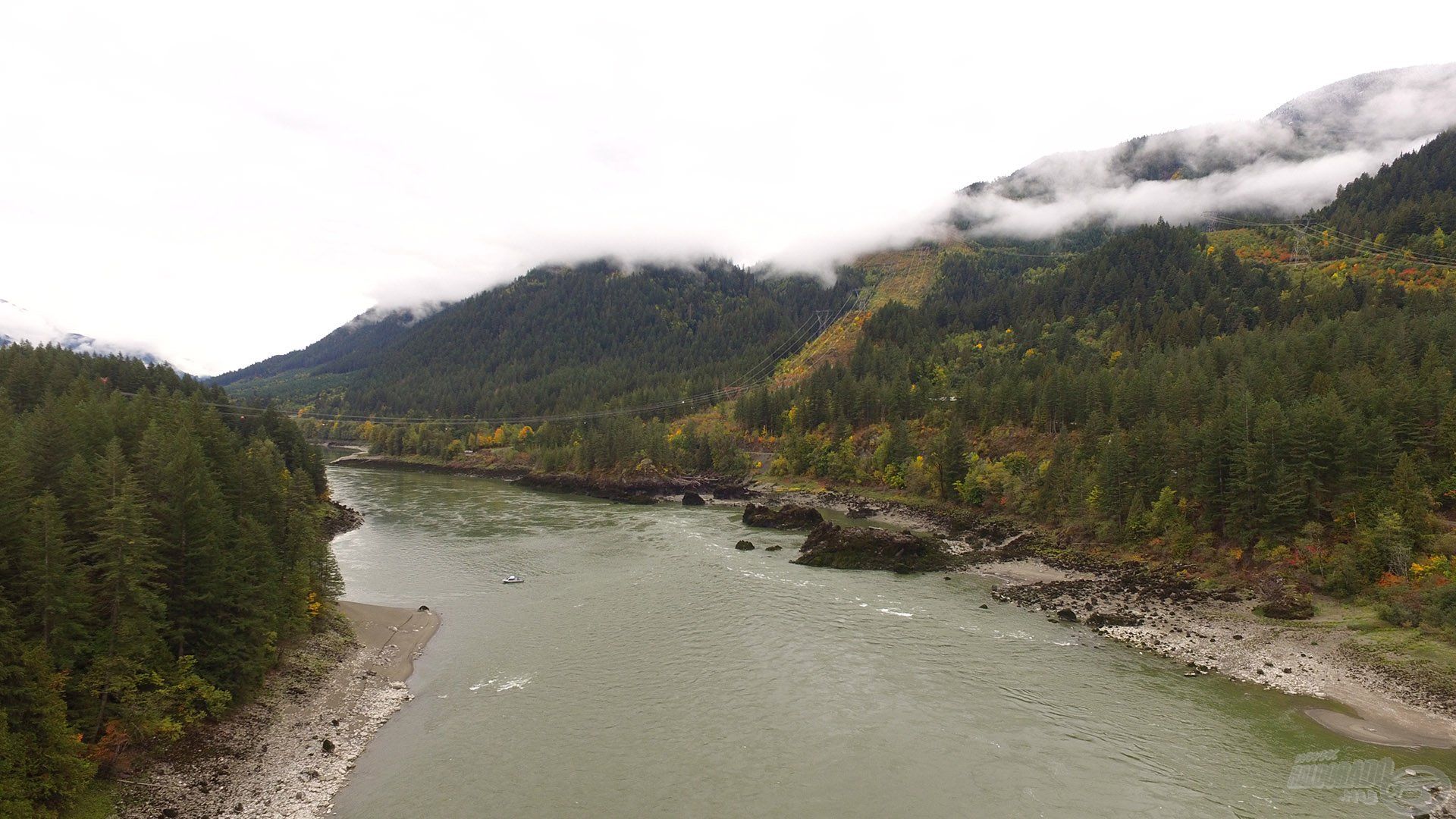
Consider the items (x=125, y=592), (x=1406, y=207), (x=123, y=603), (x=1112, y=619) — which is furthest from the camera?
(x=1406, y=207)

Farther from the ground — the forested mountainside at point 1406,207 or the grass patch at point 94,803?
the forested mountainside at point 1406,207

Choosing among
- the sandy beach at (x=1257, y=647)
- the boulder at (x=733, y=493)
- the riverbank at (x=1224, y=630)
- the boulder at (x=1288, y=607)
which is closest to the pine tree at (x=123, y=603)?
the sandy beach at (x=1257, y=647)

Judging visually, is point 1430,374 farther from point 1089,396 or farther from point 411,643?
point 411,643

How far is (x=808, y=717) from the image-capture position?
3259cm

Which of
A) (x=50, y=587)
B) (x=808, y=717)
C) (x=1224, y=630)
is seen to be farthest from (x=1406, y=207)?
(x=50, y=587)

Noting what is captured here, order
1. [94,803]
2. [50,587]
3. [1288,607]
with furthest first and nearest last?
[1288,607]
[50,587]
[94,803]

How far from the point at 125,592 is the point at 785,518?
6785 centimetres

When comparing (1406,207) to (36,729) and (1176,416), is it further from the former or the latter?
(36,729)

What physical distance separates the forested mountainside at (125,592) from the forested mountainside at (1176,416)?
63.4 meters

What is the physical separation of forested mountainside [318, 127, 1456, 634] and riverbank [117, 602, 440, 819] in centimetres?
5787

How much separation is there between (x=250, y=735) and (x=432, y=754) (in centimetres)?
810

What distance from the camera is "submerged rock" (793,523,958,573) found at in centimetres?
6184

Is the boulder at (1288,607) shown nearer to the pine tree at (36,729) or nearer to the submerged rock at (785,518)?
the submerged rock at (785,518)

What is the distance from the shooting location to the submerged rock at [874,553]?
2435 inches
